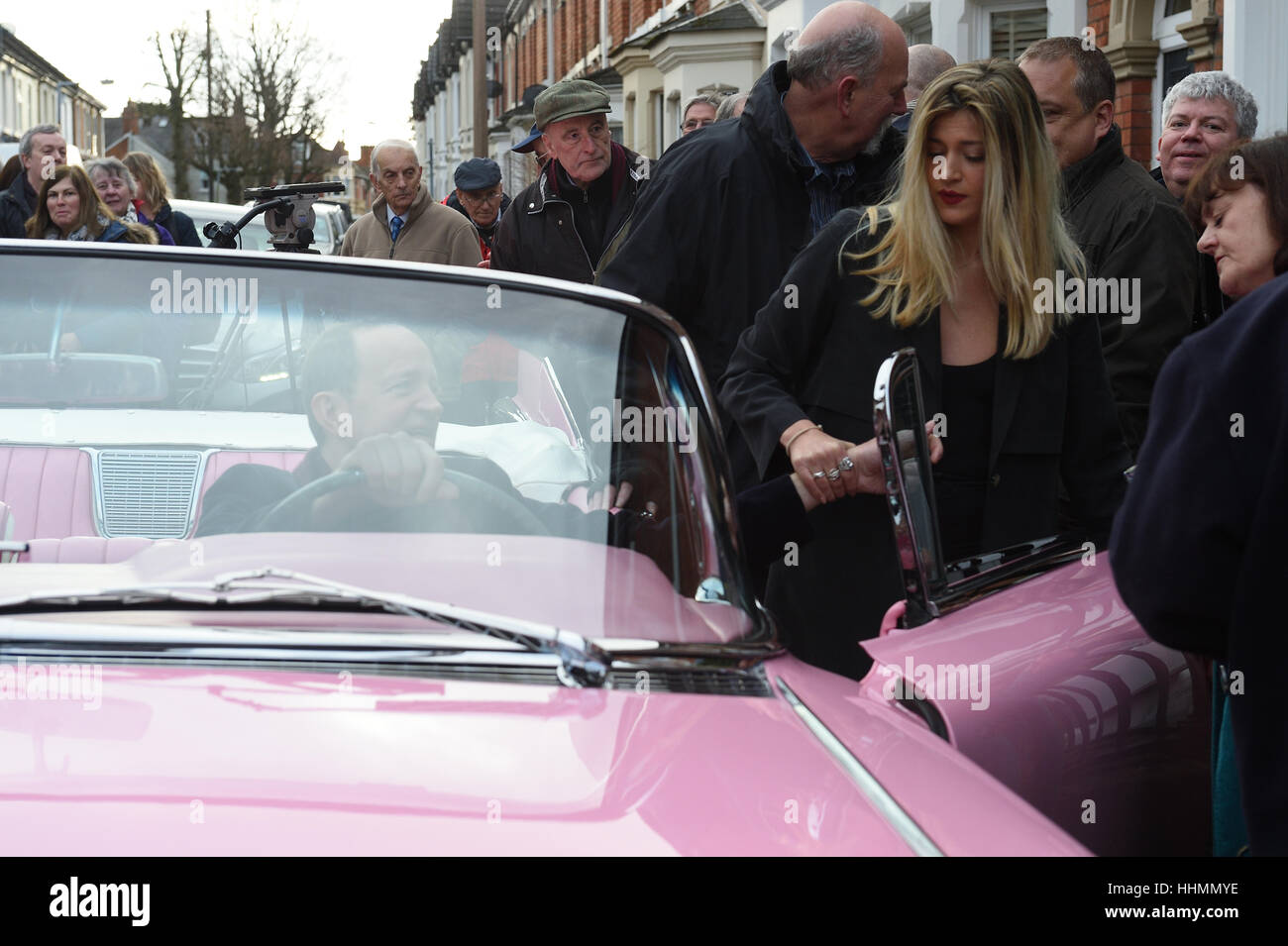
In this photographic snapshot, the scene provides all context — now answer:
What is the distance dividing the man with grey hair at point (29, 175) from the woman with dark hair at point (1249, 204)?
7152 millimetres

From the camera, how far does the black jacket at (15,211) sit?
8.66m

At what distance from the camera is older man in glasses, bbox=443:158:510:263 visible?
11.0m

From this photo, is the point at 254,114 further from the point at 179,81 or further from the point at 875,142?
the point at 875,142

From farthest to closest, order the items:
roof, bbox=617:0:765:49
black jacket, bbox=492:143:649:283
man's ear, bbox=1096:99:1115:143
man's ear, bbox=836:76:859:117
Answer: roof, bbox=617:0:765:49 → black jacket, bbox=492:143:649:283 → man's ear, bbox=1096:99:1115:143 → man's ear, bbox=836:76:859:117

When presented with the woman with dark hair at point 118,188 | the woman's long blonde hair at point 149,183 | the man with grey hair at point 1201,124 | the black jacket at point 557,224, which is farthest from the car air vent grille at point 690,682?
the woman's long blonde hair at point 149,183

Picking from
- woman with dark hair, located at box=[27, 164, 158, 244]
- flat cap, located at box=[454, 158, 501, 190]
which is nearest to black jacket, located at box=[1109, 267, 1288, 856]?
woman with dark hair, located at box=[27, 164, 158, 244]

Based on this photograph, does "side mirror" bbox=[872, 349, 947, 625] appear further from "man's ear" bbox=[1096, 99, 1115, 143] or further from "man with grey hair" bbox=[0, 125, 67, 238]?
"man with grey hair" bbox=[0, 125, 67, 238]

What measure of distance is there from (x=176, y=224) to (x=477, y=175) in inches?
82.6

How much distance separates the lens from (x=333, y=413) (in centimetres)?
231

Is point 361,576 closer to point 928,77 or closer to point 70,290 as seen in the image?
point 70,290

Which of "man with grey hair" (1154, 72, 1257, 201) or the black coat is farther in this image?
"man with grey hair" (1154, 72, 1257, 201)

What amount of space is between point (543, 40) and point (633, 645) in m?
46.5

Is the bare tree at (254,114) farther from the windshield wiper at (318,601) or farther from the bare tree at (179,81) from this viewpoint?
the windshield wiper at (318,601)
